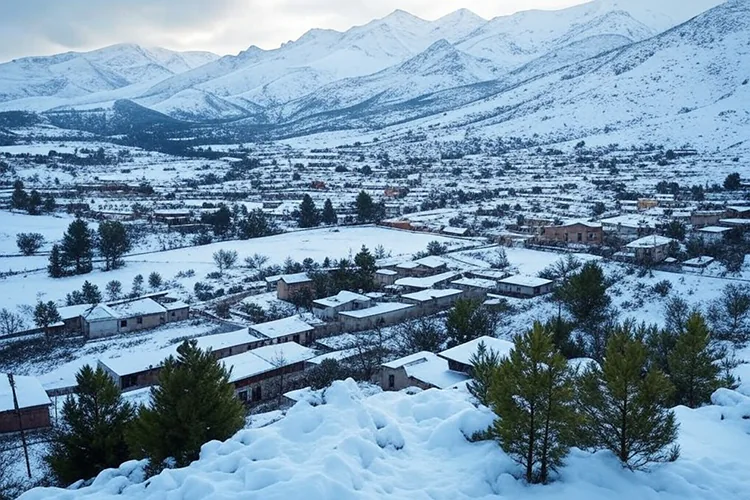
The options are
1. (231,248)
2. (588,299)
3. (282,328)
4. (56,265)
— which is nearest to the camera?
(588,299)

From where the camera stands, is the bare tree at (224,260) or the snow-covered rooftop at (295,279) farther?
the bare tree at (224,260)

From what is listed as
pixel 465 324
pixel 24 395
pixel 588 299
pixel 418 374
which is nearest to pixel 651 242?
pixel 588 299

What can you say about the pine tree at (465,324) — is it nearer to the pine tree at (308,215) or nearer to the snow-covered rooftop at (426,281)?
the snow-covered rooftop at (426,281)

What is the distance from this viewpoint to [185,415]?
45.1ft

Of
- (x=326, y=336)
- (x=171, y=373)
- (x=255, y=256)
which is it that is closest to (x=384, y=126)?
(x=255, y=256)

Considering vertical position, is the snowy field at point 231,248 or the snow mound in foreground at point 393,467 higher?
the snow mound in foreground at point 393,467

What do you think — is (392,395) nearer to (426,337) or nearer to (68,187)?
(426,337)

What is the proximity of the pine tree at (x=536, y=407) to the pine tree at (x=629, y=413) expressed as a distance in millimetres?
556

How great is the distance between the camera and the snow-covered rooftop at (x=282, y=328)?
29703mm

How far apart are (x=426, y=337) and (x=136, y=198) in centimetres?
6615

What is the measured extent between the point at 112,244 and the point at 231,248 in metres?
10.0

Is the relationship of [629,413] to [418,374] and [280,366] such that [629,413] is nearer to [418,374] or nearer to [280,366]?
[418,374]

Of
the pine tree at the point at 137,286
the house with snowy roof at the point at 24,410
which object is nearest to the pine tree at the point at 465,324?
the house with snowy roof at the point at 24,410

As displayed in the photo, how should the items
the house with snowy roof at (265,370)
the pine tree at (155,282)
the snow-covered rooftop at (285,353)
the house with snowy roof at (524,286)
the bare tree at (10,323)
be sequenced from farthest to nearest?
the pine tree at (155,282) < the house with snowy roof at (524,286) < the bare tree at (10,323) < the snow-covered rooftop at (285,353) < the house with snowy roof at (265,370)
